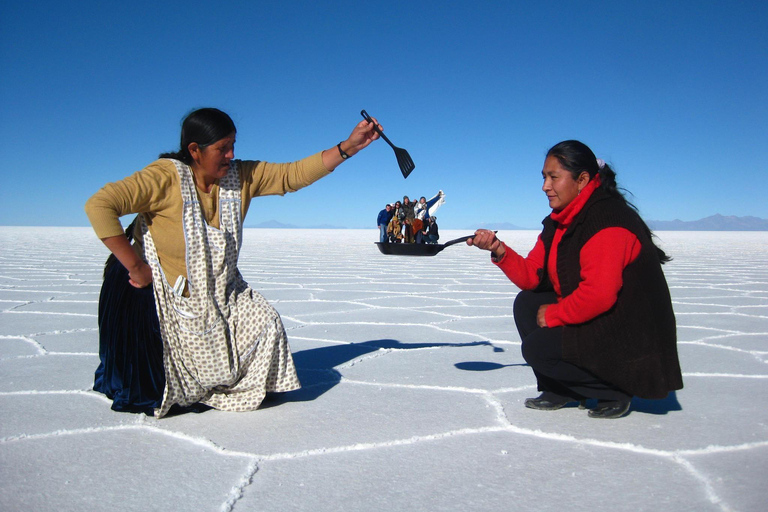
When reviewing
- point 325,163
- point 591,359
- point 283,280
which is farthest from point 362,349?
point 283,280

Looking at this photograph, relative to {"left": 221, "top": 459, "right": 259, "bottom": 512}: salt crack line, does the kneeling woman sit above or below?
above

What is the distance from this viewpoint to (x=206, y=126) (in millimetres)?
1931

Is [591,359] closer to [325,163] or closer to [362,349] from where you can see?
[325,163]

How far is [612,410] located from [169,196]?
4.94 feet

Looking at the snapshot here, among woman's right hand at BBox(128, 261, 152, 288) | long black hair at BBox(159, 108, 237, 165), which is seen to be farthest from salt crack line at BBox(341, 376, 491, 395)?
long black hair at BBox(159, 108, 237, 165)

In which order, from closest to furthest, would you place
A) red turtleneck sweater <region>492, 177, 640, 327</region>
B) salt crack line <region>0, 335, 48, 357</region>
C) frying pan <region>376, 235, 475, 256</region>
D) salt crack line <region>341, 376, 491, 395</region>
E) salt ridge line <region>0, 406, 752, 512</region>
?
salt ridge line <region>0, 406, 752, 512</region>, red turtleneck sweater <region>492, 177, 640, 327</region>, frying pan <region>376, 235, 475, 256</region>, salt crack line <region>341, 376, 491, 395</region>, salt crack line <region>0, 335, 48, 357</region>

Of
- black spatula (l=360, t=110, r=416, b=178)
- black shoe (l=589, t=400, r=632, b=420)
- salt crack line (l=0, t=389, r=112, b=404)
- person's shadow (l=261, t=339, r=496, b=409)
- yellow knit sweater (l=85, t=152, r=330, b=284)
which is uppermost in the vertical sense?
black spatula (l=360, t=110, r=416, b=178)

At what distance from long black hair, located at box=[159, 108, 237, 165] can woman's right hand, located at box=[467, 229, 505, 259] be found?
0.84 metres

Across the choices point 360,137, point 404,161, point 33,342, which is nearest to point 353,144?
point 360,137

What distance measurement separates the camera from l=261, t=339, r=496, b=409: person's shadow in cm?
223

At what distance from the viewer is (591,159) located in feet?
6.24

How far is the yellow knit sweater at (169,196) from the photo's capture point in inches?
70.0

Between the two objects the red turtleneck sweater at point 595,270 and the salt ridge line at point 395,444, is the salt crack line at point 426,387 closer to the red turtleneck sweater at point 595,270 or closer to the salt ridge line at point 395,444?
the salt ridge line at point 395,444

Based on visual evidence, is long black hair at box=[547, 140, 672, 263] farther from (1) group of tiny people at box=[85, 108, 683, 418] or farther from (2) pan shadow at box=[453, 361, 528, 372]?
(2) pan shadow at box=[453, 361, 528, 372]
